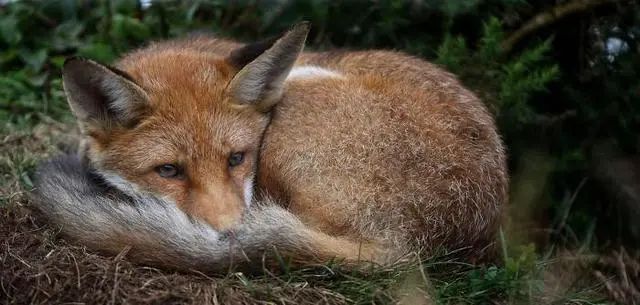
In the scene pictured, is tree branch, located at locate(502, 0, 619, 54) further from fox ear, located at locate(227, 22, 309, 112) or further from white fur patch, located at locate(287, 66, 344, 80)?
fox ear, located at locate(227, 22, 309, 112)

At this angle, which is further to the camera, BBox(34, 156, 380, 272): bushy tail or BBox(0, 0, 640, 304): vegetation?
BBox(0, 0, 640, 304): vegetation

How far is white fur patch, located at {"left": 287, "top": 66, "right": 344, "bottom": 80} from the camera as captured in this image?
4.86 metres

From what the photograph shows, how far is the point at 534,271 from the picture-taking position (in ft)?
14.5

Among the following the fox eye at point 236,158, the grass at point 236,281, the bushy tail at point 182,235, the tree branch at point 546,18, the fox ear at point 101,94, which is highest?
the tree branch at point 546,18

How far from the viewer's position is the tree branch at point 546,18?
20.3ft

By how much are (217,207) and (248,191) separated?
0.28 meters

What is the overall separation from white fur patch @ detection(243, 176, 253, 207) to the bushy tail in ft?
0.46

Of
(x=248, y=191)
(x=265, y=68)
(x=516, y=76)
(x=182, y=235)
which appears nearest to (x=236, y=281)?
(x=182, y=235)

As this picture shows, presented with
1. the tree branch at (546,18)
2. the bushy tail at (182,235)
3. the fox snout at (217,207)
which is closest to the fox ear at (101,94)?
the bushy tail at (182,235)

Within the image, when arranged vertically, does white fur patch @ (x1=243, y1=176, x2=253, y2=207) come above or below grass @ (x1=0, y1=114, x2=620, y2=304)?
above

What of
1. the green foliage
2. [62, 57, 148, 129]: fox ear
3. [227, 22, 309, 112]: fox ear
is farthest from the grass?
the green foliage

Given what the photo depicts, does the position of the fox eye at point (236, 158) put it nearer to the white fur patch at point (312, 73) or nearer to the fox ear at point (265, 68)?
the fox ear at point (265, 68)

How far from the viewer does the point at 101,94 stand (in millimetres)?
4301

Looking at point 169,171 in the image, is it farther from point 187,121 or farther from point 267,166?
A: point 267,166
